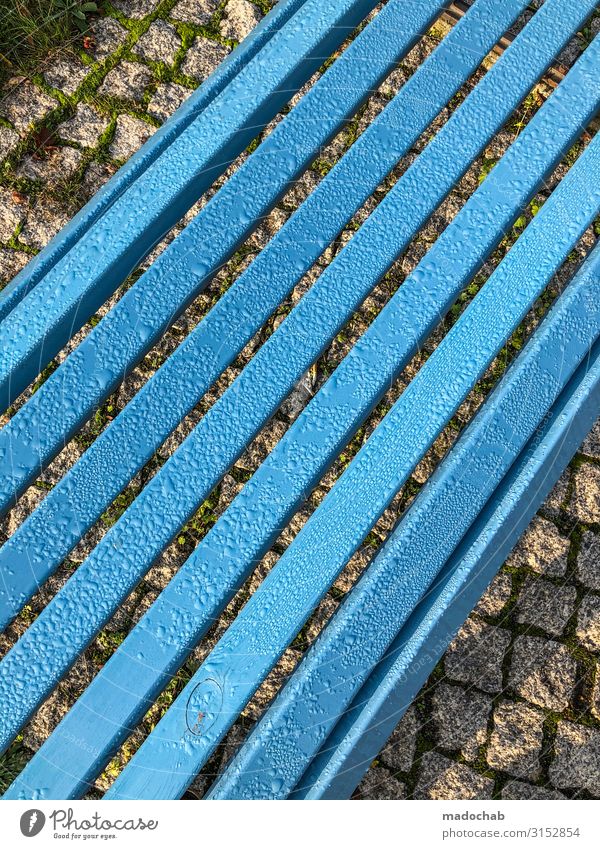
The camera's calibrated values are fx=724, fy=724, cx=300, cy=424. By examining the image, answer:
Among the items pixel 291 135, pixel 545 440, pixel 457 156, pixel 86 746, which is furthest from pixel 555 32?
pixel 86 746

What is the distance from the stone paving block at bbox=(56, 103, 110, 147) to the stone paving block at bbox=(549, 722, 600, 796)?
2.75 metres

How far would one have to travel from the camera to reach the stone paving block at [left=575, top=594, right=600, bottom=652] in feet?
8.05

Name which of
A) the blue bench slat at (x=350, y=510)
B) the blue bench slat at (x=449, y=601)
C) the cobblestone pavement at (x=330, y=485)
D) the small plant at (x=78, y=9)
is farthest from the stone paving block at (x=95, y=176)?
the blue bench slat at (x=449, y=601)

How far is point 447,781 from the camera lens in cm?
237

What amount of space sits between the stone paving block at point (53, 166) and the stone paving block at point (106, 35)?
440 millimetres

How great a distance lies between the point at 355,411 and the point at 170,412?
47 centimetres

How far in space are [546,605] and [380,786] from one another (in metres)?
0.81

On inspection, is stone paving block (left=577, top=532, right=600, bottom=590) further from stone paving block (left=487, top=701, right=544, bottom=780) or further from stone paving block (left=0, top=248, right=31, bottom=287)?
stone paving block (left=0, top=248, right=31, bottom=287)

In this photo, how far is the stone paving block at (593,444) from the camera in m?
2.56

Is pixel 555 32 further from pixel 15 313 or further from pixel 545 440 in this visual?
pixel 15 313

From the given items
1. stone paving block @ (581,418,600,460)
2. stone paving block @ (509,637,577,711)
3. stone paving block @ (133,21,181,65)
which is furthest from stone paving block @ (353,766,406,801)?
stone paving block @ (133,21,181,65)

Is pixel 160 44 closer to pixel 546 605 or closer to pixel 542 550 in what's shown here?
pixel 542 550

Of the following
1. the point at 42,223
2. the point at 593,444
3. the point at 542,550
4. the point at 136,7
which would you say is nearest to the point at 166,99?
the point at 136,7

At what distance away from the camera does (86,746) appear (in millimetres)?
1680
